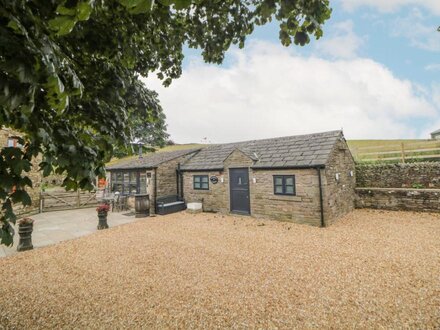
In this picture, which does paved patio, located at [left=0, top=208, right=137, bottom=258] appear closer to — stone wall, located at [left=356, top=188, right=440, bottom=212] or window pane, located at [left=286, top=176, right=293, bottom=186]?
window pane, located at [left=286, top=176, right=293, bottom=186]

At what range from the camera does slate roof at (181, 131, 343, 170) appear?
456 inches

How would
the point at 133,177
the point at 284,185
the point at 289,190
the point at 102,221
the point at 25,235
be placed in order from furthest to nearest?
the point at 133,177 → the point at 284,185 → the point at 289,190 → the point at 102,221 → the point at 25,235

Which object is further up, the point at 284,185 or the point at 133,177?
the point at 133,177

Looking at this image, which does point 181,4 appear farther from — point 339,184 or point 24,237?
point 339,184

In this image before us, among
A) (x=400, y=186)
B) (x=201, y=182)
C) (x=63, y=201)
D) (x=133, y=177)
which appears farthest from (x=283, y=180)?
(x=63, y=201)

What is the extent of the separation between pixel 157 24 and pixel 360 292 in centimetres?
695

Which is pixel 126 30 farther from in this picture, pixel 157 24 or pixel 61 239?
pixel 61 239

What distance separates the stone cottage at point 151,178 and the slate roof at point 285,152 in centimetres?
111

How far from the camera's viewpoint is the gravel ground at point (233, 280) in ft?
14.0

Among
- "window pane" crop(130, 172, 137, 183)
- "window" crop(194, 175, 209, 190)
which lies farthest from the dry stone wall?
"window pane" crop(130, 172, 137, 183)

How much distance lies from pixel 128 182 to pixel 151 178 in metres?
3.72

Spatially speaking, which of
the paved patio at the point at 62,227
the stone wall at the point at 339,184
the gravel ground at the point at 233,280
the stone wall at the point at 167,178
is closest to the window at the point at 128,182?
the stone wall at the point at 167,178

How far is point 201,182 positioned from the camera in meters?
15.9

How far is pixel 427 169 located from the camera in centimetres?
1312
